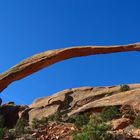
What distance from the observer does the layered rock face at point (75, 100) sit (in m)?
42.9

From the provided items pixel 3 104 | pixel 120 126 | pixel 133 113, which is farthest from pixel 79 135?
pixel 3 104

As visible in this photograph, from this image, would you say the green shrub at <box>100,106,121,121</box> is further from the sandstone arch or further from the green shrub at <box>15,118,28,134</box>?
the sandstone arch

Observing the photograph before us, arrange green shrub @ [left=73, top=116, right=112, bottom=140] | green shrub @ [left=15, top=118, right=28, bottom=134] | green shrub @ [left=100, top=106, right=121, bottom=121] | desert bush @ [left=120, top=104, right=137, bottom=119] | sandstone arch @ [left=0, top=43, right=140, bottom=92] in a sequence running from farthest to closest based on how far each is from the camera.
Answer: desert bush @ [left=120, top=104, right=137, bottom=119] → green shrub @ [left=100, top=106, right=121, bottom=121] → green shrub @ [left=15, top=118, right=28, bottom=134] → green shrub @ [left=73, top=116, right=112, bottom=140] → sandstone arch @ [left=0, top=43, right=140, bottom=92]

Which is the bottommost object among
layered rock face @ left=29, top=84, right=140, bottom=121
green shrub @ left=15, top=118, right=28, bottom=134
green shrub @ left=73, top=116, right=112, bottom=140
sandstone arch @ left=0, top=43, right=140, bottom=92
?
green shrub @ left=73, top=116, right=112, bottom=140

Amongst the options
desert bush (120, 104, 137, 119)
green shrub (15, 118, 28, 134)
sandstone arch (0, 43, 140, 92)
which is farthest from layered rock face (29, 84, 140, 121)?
sandstone arch (0, 43, 140, 92)

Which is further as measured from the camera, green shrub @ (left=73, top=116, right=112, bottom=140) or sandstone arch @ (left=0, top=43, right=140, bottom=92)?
green shrub @ (left=73, top=116, right=112, bottom=140)

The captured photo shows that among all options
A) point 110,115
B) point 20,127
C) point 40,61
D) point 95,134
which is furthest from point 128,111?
point 40,61

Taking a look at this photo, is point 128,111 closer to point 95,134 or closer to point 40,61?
point 95,134

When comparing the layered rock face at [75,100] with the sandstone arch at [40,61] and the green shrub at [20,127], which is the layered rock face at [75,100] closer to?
the green shrub at [20,127]

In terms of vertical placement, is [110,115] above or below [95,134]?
above

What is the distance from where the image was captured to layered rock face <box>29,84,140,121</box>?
4294cm

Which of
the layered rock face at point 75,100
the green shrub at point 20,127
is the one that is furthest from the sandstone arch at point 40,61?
the layered rock face at point 75,100

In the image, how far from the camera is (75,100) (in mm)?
54562

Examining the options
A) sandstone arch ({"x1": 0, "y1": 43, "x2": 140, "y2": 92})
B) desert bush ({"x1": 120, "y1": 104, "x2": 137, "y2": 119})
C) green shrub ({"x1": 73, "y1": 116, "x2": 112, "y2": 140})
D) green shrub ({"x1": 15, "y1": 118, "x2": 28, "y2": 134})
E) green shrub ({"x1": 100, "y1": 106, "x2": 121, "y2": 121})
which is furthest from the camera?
desert bush ({"x1": 120, "y1": 104, "x2": 137, "y2": 119})
